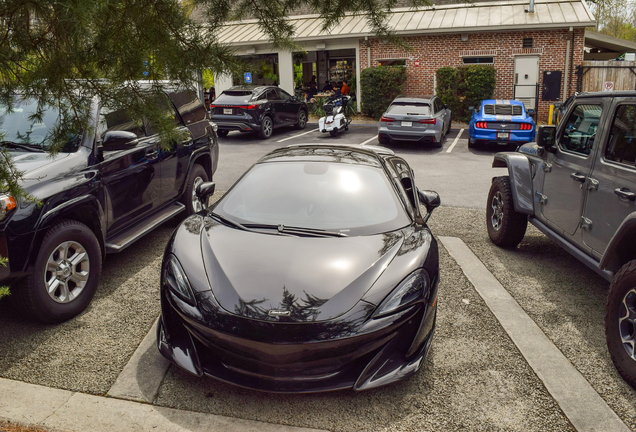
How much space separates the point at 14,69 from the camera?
118 inches

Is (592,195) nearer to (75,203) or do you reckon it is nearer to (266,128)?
(75,203)

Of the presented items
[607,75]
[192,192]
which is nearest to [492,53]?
[607,75]

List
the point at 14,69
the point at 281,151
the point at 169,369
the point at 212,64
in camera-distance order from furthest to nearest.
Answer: the point at 281,151, the point at 169,369, the point at 212,64, the point at 14,69

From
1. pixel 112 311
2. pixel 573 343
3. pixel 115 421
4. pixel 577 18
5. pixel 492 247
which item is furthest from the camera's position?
pixel 577 18

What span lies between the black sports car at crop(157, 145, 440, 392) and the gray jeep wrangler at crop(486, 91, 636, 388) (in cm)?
129

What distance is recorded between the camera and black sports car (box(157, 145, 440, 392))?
3.20 meters

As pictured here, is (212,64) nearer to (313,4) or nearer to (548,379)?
(313,4)

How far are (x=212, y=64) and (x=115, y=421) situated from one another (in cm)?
231

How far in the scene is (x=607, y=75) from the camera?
19859mm

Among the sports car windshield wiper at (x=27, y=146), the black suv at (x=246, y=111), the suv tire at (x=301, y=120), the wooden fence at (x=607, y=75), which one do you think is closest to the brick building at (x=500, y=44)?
the wooden fence at (x=607, y=75)

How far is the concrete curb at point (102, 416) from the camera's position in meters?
3.17

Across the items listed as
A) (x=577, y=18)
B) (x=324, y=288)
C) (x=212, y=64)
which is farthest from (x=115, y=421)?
(x=577, y=18)

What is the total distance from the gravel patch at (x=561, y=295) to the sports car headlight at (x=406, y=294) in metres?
1.34

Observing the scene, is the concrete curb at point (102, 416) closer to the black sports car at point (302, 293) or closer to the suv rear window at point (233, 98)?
the black sports car at point (302, 293)
